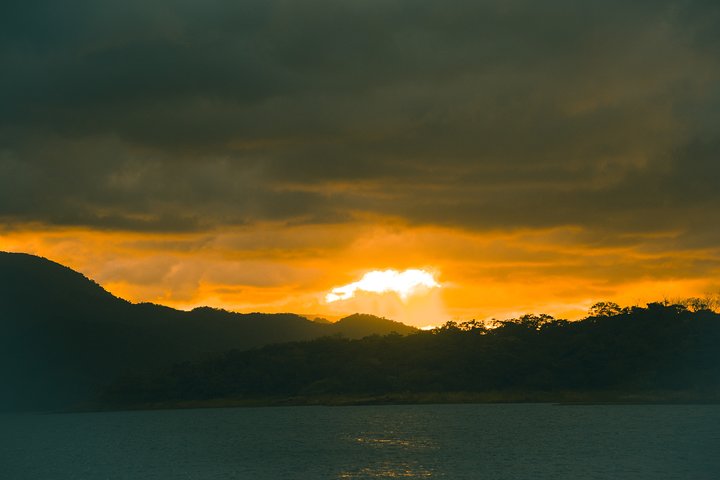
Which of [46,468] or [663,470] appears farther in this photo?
[46,468]

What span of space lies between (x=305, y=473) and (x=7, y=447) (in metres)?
103

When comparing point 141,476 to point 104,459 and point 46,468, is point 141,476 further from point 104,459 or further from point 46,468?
point 104,459

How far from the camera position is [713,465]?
103250 mm

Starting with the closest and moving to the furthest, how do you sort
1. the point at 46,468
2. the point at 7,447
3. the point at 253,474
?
the point at 253,474 → the point at 46,468 → the point at 7,447

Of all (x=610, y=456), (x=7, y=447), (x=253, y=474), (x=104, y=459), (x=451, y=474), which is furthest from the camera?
(x=7, y=447)

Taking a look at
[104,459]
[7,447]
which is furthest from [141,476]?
[7,447]

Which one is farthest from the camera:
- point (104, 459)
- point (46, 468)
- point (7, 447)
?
point (7, 447)

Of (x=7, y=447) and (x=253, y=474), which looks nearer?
(x=253, y=474)

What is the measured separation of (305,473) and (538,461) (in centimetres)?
3015

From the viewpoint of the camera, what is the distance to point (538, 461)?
370ft

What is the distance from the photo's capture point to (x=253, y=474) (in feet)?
352

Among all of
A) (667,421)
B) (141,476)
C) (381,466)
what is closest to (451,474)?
(381,466)

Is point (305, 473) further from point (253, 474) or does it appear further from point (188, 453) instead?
point (188, 453)

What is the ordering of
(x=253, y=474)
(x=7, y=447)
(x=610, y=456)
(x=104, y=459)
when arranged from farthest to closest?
(x=7, y=447) < (x=104, y=459) < (x=610, y=456) < (x=253, y=474)
